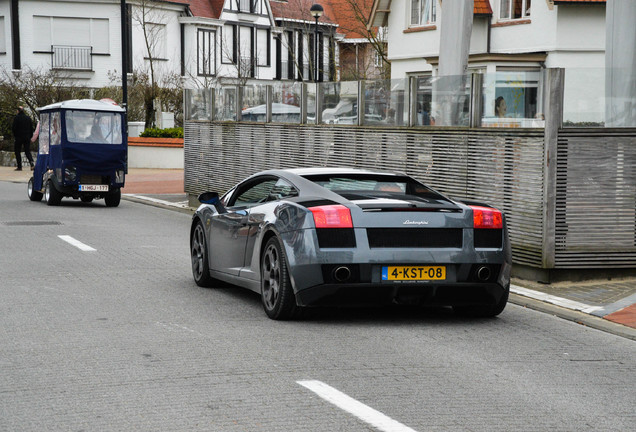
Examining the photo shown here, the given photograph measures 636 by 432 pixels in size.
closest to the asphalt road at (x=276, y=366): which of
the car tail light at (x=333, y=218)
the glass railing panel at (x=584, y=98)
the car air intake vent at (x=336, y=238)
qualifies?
the car air intake vent at (x=336, y=238)

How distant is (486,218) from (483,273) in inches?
17.5

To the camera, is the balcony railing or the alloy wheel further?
the balcony railing

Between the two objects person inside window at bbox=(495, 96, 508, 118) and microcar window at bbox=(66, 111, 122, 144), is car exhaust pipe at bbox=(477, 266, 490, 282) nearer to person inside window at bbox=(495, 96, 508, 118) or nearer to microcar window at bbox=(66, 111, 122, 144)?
person inside window at bbox=(495, 96, 508, 118)

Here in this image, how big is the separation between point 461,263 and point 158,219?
11860 millimetres

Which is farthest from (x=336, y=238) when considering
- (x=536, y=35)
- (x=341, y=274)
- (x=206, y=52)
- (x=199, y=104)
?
(x=206, y=52)

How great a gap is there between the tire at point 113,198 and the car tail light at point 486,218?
14777 mm

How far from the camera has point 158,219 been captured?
63.9 feet

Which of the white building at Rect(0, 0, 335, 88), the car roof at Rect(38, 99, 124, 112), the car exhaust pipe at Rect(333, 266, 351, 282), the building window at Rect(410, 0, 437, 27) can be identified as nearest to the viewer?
the car exhaust pipe at Rect(333, 266, 351, 282)

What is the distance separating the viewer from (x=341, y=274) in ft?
26.7

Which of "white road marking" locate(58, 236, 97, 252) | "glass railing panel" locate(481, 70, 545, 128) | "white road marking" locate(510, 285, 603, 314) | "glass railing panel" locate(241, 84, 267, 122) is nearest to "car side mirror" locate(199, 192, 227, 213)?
"white road marking" locate(510, 285, 603, 314)

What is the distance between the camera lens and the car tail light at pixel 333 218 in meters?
8.15

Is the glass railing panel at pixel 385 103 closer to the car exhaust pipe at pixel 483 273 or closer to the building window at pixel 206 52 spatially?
the car exhaust pipe at pixel 483 273

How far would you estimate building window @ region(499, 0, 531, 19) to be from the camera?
28.8 m

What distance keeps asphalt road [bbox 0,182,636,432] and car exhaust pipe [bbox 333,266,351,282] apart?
42 cm
